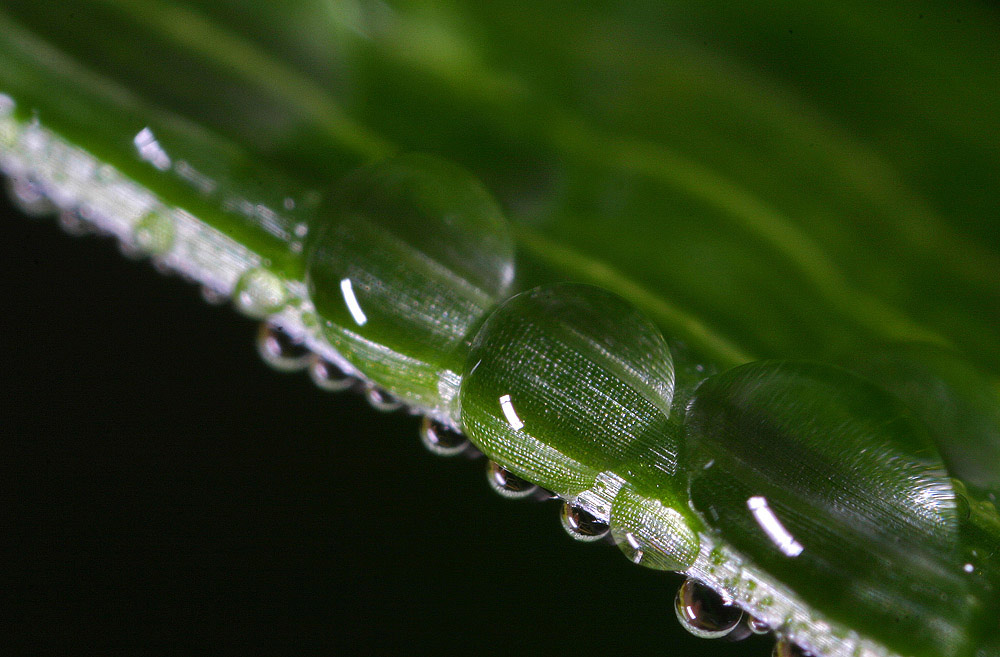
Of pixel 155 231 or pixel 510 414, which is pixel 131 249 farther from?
pixel 510 414

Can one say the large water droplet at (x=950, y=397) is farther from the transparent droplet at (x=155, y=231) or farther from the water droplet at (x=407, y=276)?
the transparent droplet at (x=155, y=231)

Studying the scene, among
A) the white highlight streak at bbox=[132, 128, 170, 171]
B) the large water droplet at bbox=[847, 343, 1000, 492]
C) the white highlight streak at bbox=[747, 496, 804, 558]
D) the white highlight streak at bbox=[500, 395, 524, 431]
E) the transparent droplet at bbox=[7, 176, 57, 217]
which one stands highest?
the large water droplet at bbox=[847, 343, 1000, 492]

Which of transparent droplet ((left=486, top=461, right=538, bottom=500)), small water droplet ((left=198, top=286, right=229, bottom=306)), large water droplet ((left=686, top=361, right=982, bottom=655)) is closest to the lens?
large water droplet ((left=686, top=361, right=982, bottom=655))

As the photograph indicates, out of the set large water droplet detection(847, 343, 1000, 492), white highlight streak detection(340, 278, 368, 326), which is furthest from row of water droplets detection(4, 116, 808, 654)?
large water droplet detection(847, 343, 1000, 492)

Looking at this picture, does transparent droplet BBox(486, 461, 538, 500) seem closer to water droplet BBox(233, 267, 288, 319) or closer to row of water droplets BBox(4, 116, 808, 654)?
row of water droplets BBox(4, 116, 808, 654)

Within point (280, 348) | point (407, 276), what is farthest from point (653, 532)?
point (280, 348)

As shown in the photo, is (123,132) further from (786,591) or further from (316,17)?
(786,591)
